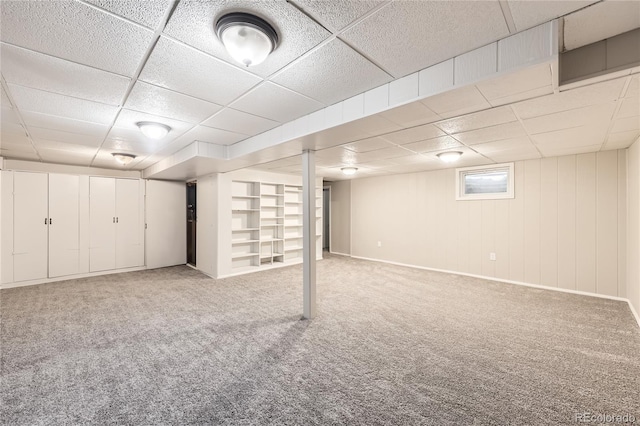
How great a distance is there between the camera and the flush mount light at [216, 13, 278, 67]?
1.43m

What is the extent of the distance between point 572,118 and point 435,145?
1362 mm

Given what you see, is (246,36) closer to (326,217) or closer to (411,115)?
(411,115)

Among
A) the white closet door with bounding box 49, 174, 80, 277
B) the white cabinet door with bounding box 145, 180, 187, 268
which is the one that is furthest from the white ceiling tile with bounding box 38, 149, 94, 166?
the white cabinet door with bounding box 145, 180, 187, 268

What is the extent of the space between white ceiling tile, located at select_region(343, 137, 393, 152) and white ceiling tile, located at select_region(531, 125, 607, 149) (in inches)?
68.1

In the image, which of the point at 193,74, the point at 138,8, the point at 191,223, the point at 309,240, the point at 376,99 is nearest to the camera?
the point at 138,8

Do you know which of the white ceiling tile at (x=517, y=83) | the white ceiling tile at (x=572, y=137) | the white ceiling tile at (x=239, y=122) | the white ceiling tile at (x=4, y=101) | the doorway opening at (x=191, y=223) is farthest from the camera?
the doorway opening at (x=191, y=223)

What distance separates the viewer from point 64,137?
146 inches

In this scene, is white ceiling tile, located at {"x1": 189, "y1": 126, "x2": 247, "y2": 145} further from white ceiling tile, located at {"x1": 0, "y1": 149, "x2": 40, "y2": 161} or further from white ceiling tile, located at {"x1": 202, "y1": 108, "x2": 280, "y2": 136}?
white ceiling tile, located at {"x1": 0, "y1": 149, "x2": 40, "y2": 161}

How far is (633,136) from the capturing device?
3258 mm

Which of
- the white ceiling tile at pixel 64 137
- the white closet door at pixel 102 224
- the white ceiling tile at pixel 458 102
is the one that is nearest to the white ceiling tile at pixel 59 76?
the white ceiling tile at pixel 64 137

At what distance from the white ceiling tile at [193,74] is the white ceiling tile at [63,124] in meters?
1.67

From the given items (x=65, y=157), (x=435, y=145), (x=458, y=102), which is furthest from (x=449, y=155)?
(x=65, y=157)

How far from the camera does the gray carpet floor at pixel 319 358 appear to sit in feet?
6.02

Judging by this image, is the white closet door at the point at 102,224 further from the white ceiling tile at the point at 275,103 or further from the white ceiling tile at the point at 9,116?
the white ceiling tile at the point at 275,103
